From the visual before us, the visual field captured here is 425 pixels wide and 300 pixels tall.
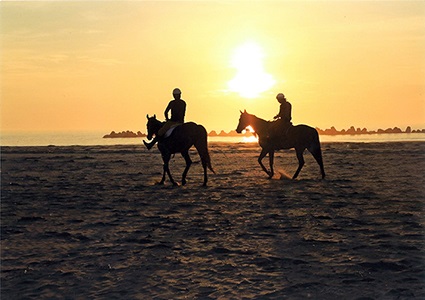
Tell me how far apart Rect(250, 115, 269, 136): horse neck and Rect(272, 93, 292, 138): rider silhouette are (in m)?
0.57

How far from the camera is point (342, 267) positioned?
7.22 metres

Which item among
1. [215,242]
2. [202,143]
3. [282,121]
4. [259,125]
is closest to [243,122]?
[259,125]

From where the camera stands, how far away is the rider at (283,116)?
58.1 feet

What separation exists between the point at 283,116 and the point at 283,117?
1.8 inches

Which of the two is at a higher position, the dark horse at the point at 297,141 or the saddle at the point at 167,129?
the saddle at the point at 167,129

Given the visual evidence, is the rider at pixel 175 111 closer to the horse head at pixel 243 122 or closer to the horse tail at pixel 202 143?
the horse tail at pixel 202 143

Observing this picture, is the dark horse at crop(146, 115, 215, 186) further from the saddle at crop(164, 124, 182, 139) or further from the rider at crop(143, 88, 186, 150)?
the rider at crop(143, 88, 186, 150)

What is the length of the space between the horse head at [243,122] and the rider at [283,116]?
57.9 inches

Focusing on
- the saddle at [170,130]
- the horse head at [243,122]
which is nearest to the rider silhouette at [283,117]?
the horse head at [243,122]

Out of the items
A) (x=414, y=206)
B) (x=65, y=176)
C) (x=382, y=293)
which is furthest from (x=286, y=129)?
(x=382, y=293)

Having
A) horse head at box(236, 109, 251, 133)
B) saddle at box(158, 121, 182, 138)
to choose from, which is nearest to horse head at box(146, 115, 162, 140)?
saddle at box(158, 121, 182, 138)

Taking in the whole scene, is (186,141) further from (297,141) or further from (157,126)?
(297,141)

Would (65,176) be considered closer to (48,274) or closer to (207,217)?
(207,217)

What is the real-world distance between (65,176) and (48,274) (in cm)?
1461
